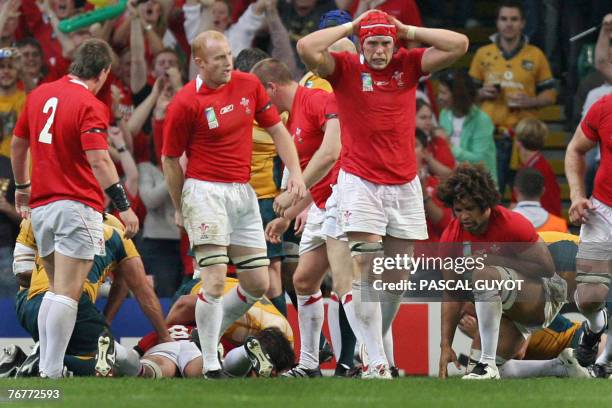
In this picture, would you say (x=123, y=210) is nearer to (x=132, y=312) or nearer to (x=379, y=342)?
(x=379, y=342)

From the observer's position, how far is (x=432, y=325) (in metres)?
13.6

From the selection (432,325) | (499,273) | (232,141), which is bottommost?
(432,325)

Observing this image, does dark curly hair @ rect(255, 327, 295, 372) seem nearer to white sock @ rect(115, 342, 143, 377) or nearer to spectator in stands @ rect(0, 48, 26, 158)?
white sock @ rect(115, 342, 143, 377)

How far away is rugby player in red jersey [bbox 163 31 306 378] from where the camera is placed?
36.2ft

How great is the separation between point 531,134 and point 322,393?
645cm

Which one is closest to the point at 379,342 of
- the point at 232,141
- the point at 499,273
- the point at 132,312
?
the point at 499,273

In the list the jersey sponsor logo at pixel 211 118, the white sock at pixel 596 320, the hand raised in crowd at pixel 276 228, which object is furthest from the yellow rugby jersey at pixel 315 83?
the white sock at pixel 596 320

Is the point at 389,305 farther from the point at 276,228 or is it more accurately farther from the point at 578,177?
the point at 578,177

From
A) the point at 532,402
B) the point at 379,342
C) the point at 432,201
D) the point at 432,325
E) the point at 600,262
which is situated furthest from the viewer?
the point at 432,201

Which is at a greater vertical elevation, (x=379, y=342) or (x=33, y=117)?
(x=33, y=117)

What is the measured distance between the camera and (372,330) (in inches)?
426

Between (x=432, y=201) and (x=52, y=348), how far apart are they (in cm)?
517

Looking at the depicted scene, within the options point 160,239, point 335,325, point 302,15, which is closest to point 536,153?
point 302,15

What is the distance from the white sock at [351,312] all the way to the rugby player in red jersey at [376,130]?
34mm
